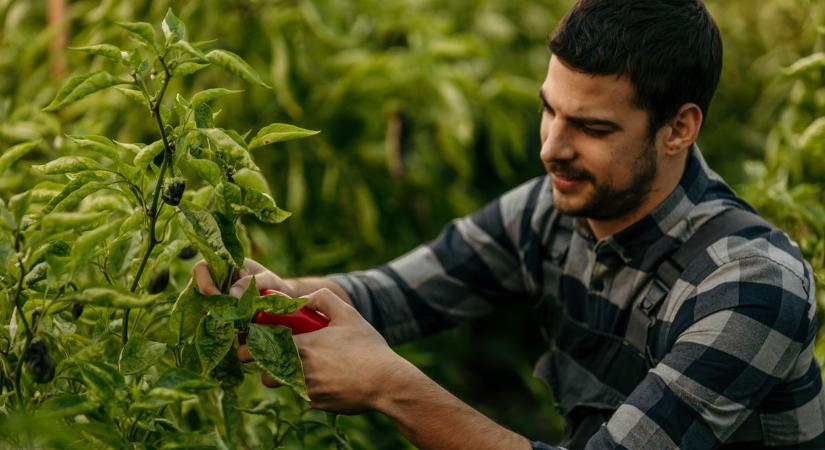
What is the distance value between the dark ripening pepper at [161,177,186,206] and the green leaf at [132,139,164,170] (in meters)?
0.04

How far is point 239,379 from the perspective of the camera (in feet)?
4.97

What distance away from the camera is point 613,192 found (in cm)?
187

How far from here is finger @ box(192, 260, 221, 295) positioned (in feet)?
Result: 4.76

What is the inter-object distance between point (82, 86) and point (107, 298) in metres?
0.26

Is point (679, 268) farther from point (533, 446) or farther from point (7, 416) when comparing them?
point (7, 416)

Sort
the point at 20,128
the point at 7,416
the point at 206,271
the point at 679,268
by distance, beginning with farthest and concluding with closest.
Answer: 1. the point at 20,128
2. the point at 679,268
3. the point at 206,271
4. the point at 7,416

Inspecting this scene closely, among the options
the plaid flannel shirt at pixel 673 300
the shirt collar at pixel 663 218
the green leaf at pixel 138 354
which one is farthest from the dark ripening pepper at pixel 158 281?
the shirt collar at pixel 663 218

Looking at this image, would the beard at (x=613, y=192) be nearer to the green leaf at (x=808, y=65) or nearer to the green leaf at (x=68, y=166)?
the green leaf at (x=808, y=65)

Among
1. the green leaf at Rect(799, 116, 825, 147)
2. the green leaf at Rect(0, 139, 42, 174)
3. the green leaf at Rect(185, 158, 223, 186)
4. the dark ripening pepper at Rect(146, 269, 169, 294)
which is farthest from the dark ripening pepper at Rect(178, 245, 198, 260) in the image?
the green leaf at Rect(799, 116, 825, 147)

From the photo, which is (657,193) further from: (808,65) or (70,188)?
(70,188)

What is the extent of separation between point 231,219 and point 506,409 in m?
2.76

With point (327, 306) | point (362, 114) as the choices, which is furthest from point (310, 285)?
point (362, 114)

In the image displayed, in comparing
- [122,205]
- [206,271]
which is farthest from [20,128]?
[206,271]

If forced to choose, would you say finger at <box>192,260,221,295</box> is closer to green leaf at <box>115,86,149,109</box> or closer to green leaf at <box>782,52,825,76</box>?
green leaf at <box>115,86,149,109</box>
